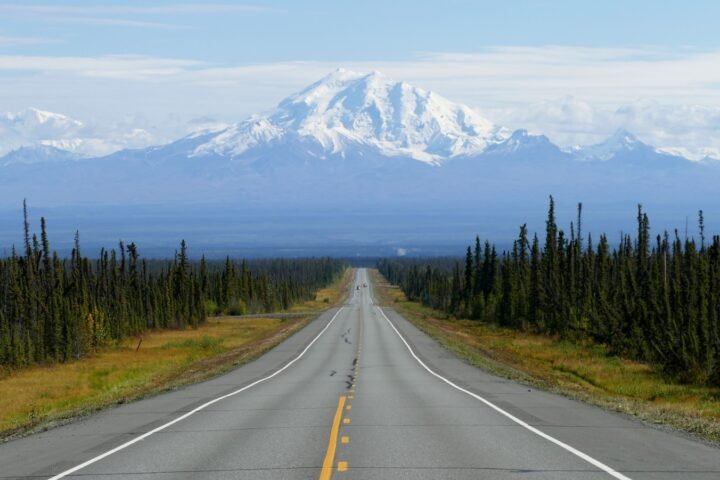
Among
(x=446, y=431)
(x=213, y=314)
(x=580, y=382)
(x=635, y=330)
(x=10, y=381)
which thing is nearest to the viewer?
(x=446, y=431)

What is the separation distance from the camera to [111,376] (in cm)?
5675

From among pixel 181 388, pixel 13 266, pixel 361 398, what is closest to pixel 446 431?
pixel 361 398

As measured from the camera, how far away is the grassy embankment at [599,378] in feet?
85.4

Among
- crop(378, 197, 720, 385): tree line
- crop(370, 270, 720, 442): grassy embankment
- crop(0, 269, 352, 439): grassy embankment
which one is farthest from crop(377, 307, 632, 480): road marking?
crop(378, 197, 720, 385): tree line

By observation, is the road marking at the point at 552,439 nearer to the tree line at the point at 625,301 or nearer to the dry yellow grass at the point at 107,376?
the dry yellow grass at the point at 107,376

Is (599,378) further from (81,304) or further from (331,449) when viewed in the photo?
(81,304)

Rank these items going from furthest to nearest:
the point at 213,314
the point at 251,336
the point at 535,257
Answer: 1. the point at 213,314
2. the point at 535,257
3. the point at 251,336

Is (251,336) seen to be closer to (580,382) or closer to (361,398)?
(580,382)

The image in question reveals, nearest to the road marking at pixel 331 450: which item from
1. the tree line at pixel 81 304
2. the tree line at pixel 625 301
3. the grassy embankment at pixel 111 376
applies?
the grassy embankment at pixel 111 376

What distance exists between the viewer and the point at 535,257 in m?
105

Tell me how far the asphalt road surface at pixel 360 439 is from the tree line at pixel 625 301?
19902 mm

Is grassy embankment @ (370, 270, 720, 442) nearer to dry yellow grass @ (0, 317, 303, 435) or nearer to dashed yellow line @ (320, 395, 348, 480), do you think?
dashed yellow line @ (320, 395, 348, 480)

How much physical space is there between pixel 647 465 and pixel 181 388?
23.9 m

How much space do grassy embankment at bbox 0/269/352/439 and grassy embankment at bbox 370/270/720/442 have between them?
14.6 meters
